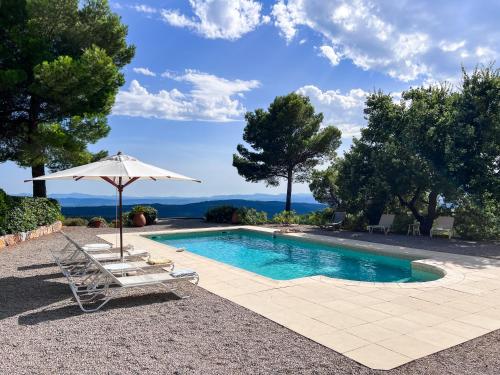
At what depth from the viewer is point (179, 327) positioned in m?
4.94

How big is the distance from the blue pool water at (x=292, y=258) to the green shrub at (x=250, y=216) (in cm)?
331

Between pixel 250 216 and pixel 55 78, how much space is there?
10703 mm

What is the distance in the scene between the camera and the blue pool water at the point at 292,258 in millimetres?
9898

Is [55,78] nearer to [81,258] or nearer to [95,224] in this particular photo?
[95,224]

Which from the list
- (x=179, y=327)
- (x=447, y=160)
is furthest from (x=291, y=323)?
(x=447, y=160)

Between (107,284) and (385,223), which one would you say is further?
(385,223)

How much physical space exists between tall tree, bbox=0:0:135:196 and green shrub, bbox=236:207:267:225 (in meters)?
7.50

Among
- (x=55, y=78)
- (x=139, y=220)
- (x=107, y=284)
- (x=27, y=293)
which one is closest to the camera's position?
(x=107, y=284)

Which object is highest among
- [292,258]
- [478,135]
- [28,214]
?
[478,135]

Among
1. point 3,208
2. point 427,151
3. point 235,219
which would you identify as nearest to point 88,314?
point 3,208

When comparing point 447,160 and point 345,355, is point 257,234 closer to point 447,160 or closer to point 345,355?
point 447,160

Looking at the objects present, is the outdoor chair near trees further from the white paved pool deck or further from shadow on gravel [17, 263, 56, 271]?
shadow on gravel [17, 263, 56, 271]

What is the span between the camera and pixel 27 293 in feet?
21.6

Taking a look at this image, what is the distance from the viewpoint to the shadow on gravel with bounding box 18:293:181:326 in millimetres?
5266
